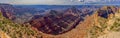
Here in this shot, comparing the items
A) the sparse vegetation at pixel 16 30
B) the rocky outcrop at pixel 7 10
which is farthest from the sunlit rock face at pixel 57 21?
the rocky outcrop at pixel 7 10

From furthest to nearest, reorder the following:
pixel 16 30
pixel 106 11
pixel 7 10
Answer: pixel 7 10 < pixel 16 30 < pixel 106 11

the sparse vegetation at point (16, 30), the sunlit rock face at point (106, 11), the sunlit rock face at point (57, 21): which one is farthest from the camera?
the sunlit rock face at point (57, 21)

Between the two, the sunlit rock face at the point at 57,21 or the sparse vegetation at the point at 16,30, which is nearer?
the sparse vegetation at the point at 16,30

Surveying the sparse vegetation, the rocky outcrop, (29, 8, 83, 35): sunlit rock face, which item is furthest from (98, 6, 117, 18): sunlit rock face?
the rocky outcrop

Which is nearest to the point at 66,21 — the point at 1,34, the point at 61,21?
the point at 61,21

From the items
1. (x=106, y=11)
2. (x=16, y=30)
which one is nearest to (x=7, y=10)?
(x=16, y=30)

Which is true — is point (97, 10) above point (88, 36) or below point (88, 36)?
above

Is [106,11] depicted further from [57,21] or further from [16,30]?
[16,30]

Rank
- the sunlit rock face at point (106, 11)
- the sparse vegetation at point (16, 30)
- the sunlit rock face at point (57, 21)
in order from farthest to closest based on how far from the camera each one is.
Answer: the sunlit rock face at point (57, 21) → the sparse vegetation at point (16, 30) → the sunlit rock face at point (106, 11)

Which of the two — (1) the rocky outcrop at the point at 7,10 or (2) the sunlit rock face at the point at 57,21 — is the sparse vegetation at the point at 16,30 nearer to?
(1) the rocky outcrop at the point at 7,10

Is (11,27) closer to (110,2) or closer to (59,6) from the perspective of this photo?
(59,6)
